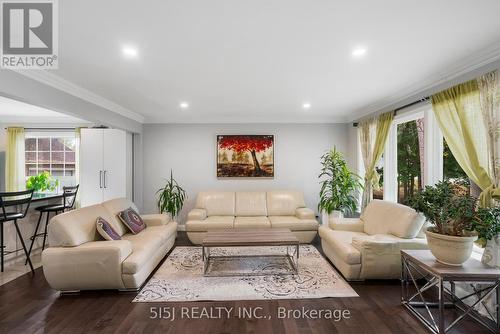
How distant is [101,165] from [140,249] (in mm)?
2601

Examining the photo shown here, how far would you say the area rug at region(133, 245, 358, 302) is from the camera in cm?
266

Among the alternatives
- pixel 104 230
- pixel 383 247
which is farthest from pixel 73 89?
pixel 383 247

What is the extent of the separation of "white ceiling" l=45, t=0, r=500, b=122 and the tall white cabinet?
128 cm

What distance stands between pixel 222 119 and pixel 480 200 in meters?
4.35

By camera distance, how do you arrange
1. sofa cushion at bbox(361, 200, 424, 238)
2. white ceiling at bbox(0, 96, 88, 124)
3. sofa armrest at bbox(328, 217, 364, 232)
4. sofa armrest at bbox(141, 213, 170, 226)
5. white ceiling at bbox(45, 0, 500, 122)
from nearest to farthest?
1. white ceiling at bbox(45, 0, 500, 122)
2. sofa cushion at bbox(361, 200, 424, 238)
3. sofa armrest at bbox(328, 217, 364, 232)
4. sofa armrest at bbox(141, 213, 170, 226)
5. white ceiling at bbox(0, 96, 88, 124)

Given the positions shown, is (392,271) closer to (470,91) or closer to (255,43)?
(470,91)

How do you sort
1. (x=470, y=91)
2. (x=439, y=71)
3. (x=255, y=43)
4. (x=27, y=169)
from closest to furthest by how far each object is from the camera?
(x=255, y=43) < (x=470, y=91) < (x=439, y=71) < (x=27, y=169)

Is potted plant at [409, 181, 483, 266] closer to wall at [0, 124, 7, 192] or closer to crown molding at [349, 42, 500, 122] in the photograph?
crown molding at [349, 42, 500, 122]

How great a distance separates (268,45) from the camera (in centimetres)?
218

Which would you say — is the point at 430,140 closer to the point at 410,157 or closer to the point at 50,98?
the point at 410,157

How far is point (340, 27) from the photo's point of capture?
1.89m

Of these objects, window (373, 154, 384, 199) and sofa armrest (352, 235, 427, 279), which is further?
window (373, 154, 384, 199)

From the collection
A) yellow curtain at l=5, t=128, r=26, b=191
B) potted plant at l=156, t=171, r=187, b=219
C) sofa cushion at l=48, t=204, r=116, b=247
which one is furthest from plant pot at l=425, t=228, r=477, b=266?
yellow curtain at l=5, t=128, r=26, b=191

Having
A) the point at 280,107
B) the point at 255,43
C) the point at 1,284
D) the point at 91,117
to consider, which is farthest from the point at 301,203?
the point at 1,284
